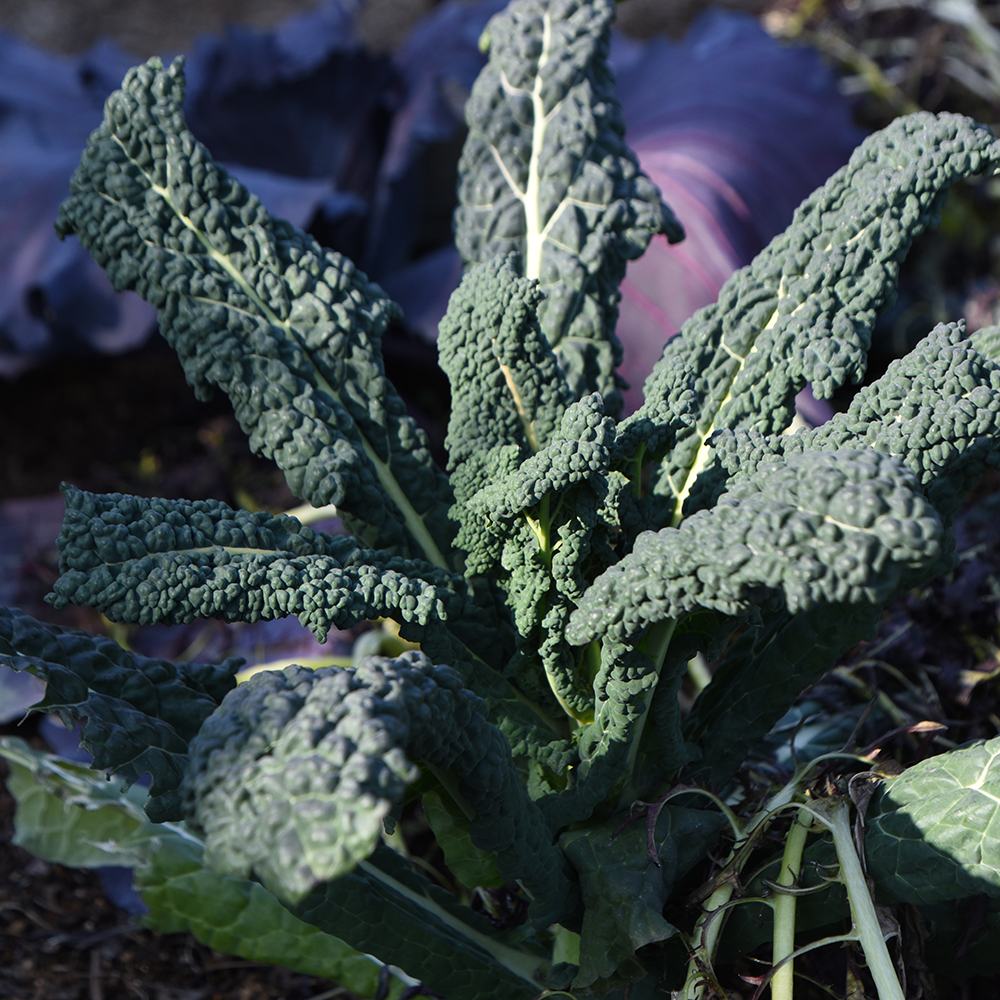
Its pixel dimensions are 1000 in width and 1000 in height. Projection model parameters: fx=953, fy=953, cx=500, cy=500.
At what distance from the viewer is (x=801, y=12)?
2814 mm

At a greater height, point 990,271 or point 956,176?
point 990,271

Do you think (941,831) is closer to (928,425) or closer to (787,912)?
(787,912)

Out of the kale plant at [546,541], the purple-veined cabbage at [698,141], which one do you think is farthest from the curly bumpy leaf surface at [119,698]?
the purple-veined cabbage at [698,141]

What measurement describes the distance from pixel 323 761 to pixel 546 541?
30cm

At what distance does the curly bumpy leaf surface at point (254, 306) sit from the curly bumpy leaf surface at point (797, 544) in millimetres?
304

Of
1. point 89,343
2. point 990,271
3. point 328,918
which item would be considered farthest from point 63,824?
point 990,271

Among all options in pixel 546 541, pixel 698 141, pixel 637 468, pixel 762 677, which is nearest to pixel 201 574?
pixel 546 541

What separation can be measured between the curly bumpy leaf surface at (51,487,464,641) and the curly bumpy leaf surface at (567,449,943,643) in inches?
7.0

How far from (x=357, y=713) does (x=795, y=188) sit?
1859 millimetres

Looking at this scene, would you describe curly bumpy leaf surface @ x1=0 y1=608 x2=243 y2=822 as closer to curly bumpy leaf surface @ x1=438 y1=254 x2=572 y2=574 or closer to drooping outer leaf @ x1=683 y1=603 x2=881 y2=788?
curly bumpy leaf surface @ x1=438 y1=254 x2=572 y2=574

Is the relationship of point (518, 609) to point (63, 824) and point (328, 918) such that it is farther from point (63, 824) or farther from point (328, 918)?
point (63, 824)

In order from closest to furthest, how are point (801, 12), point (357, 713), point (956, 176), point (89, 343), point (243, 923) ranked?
point (357, 713) < point (956, 176) < point (243, 923) < point (89, 343) < point (801, 12)

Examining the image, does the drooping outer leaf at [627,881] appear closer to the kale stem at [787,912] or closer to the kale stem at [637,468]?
the kale stem at [787,912]

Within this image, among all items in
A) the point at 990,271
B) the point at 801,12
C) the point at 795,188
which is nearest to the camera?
the point at 795,188
